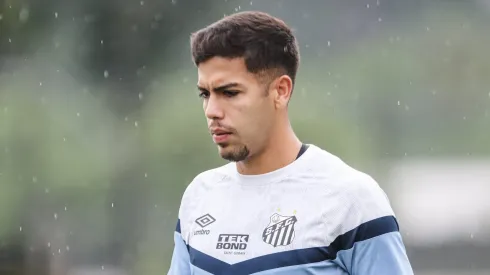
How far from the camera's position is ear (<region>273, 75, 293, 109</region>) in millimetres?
2428

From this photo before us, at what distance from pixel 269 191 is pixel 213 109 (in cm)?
23

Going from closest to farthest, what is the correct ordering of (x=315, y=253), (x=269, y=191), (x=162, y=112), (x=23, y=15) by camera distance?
(x=315, y=253) < (x=269, y=191) < (x=162, y=112) < (x=23, y=15)

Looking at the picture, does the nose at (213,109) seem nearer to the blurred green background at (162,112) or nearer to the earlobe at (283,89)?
the earlobe at (283,89)

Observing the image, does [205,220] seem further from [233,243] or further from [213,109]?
[213,109]

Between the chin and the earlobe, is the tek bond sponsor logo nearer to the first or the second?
the chin

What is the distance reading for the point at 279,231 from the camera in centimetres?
233

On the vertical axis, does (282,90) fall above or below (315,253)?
above

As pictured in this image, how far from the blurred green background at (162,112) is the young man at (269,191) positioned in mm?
6040

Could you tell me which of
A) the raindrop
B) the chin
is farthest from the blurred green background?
the chin

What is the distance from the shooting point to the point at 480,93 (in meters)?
10.2

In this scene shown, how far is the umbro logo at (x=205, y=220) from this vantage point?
248 centimetres

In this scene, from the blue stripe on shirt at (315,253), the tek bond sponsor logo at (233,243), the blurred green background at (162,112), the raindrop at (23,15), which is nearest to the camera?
the blue stripe on shirt at (315,253)

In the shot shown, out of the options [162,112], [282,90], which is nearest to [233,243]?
[282,90]

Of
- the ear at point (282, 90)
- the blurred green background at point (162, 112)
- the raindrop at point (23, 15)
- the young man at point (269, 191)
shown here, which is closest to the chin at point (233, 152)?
the young man at point (269, 191)
